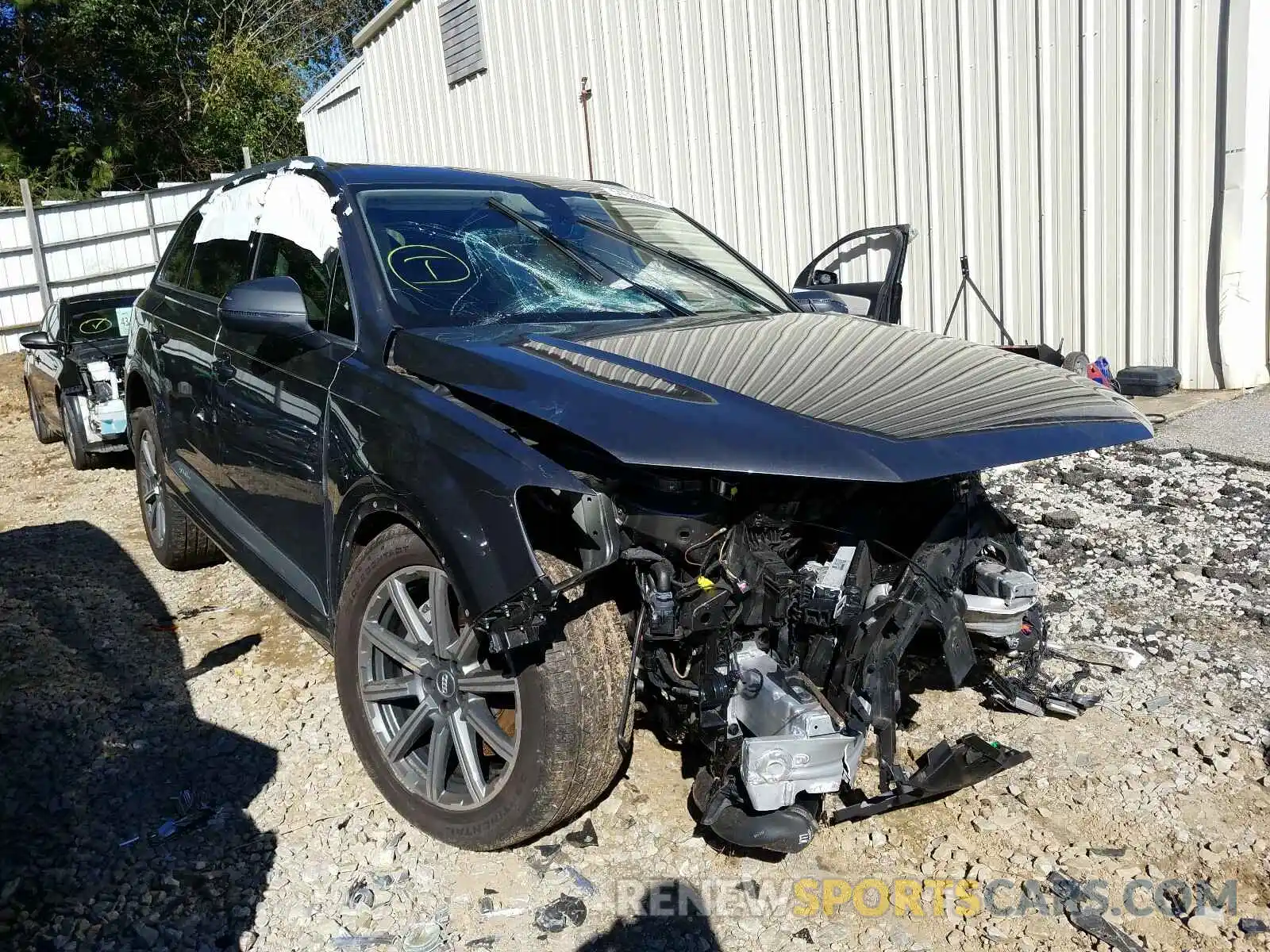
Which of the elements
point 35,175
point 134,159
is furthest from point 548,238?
point 134,159

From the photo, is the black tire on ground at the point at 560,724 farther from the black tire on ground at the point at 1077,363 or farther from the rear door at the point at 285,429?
the black tire on ground at the point at 1077,363

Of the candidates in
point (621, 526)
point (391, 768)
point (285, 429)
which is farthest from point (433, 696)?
point (285, 429)

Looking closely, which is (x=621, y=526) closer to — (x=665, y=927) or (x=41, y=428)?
(x=665, y=927)

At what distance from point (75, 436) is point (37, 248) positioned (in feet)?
29.9

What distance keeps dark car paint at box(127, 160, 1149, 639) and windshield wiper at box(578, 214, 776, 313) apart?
1.40ft

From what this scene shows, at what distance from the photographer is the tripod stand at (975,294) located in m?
7.83

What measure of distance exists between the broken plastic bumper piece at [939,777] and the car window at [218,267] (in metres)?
2.91

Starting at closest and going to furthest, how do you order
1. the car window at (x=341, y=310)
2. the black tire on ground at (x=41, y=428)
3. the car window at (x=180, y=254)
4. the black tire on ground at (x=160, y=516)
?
the car window at (x=341, y=310) < the car window at (x=180, y=254) < the black tire on ground at (x=160, y=516) < the black tire on ground at (x=41, y=428)

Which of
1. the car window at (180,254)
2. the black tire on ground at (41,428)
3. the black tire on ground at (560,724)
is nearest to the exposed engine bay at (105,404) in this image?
the black tire on ground at (41,428)

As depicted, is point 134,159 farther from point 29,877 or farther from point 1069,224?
point 29,877

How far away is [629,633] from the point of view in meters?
2.56

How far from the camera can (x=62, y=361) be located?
8109mm

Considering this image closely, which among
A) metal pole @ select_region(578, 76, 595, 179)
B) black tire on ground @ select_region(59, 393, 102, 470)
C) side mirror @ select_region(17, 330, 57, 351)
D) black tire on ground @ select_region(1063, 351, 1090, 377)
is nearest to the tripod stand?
black tire on ground @ select_region(1063, 351, 1090, 377)

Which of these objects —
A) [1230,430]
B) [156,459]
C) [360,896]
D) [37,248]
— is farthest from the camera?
[37,248]
